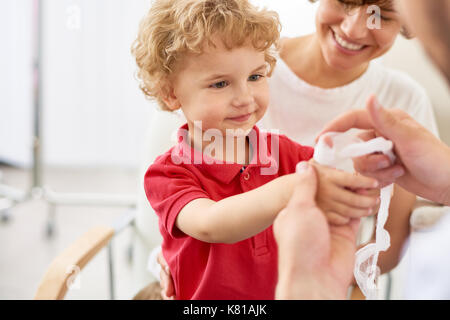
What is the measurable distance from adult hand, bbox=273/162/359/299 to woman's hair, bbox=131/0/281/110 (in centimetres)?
17

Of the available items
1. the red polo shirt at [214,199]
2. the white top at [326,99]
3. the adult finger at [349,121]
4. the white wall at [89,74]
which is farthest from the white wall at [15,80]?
the adult finger at [349,121]

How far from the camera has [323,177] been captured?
33cm

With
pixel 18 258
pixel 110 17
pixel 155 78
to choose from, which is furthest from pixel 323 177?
pixel 18 258

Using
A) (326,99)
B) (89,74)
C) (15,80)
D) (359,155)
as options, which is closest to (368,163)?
(359,155)

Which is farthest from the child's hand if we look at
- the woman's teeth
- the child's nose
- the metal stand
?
the metal stand

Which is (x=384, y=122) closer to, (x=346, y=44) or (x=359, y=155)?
(x=359, y=155)

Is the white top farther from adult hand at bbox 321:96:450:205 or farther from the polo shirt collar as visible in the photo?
adult hand at bbox 321:96:450:205

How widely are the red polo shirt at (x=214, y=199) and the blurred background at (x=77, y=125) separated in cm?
16

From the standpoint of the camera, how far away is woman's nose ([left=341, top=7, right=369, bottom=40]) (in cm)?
48

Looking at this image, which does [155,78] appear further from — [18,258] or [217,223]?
[18,258]

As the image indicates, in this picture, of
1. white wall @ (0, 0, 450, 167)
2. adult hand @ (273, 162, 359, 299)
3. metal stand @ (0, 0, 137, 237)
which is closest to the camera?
adult hand @ (273, 162, 359, 299)

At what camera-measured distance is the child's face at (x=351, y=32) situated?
0.47 meters

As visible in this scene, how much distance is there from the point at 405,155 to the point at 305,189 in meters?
0.11

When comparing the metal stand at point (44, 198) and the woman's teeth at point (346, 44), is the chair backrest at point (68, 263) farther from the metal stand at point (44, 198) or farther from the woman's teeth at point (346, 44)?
the metal stand at point (44, 198)
